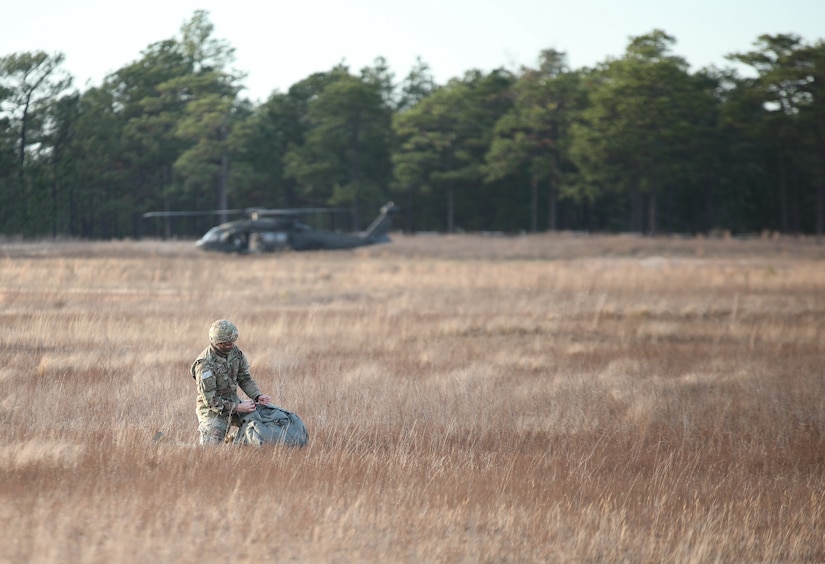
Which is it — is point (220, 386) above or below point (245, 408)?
above

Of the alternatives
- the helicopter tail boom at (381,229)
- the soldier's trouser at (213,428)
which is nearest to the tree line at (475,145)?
the helicopter tail boom at (381,229)

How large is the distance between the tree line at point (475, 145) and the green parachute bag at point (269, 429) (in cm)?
5024

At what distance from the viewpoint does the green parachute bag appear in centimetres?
946

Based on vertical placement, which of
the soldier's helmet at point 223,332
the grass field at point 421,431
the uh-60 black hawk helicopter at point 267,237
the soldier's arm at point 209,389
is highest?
the uh-60 black hawk helicopter at point 267,237

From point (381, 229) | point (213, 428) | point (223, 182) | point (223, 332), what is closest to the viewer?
point (223, 332)

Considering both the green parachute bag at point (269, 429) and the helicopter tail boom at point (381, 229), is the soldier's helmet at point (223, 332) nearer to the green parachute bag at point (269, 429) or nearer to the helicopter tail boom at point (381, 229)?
the green parachute bag at point (269, 429)

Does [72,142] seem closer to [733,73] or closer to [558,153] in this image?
[558,153]

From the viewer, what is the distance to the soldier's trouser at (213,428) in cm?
951

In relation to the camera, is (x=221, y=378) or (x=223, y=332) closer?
(x=223, y=332)

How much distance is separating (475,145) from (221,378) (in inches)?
2887

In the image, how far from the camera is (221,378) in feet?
30.5

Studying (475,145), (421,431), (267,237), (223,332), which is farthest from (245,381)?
(475,145)

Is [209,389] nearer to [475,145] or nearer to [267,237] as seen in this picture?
[267,237]

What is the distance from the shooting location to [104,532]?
6.93 meters
